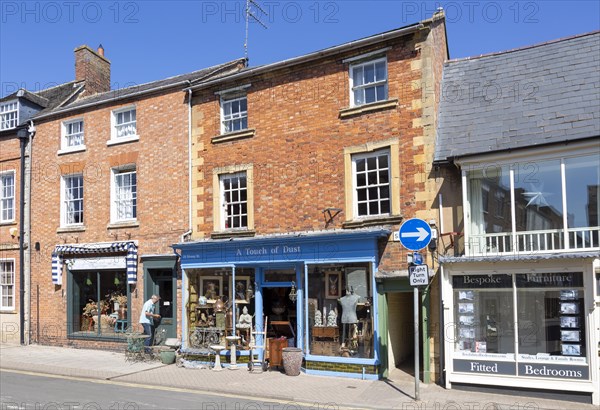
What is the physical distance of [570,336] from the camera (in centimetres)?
1084

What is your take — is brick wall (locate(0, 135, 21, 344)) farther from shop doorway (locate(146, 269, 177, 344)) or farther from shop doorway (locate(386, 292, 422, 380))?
shop doorway (locate(386, 292, 422, 380))

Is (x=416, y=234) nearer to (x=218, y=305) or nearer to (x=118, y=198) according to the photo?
(x=218, y=305)

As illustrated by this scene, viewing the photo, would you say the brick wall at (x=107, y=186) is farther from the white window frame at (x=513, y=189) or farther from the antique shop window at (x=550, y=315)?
the antique shop window at (x=550, y=315)

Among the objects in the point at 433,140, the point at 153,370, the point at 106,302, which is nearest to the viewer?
the point at 433,140

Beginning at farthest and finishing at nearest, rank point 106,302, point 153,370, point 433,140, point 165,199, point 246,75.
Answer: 1. point 106,302
2. point 165,199
3. point 246,75
4. point 153,370
5. point 433,140

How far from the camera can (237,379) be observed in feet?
42.5

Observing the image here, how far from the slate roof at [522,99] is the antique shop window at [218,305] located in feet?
19.9

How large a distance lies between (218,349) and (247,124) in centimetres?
599

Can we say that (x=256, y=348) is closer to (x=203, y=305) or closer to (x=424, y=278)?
(x=203, y=305)

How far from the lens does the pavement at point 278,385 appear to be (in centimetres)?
1055

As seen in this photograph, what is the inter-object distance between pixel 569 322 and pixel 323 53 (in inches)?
325

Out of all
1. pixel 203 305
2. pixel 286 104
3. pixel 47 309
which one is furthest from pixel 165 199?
pixel 47 309

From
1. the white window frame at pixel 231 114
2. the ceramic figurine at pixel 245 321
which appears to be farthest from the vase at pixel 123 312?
the white window frame at pixel 231 114

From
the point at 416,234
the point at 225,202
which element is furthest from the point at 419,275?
the point at 225,202
